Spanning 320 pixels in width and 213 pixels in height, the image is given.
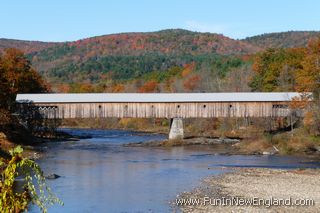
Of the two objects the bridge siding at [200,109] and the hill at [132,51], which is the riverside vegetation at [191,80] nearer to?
the hill at [132,51]

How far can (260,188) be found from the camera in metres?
21.1

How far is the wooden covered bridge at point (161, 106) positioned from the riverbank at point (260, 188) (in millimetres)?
20185

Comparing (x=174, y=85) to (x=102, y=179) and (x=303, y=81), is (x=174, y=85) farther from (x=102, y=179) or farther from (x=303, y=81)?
(x=102, y=179)

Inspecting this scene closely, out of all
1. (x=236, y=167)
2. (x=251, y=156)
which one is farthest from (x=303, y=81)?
(x=236, y=167)

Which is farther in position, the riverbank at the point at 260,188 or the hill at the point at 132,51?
the hill at the point at 132,51

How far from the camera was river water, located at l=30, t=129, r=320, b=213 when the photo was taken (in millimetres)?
17922

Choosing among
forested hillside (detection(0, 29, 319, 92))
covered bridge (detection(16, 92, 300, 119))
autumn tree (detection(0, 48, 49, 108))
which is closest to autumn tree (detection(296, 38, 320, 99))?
covered bridge (detection(16, 92, 300, 119))

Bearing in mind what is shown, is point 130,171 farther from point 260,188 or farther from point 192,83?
point 192,83

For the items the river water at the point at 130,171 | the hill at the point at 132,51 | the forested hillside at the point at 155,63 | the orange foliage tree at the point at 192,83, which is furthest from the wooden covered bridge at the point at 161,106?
the hill at the point at 132,51

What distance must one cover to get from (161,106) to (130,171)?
67.5 ft

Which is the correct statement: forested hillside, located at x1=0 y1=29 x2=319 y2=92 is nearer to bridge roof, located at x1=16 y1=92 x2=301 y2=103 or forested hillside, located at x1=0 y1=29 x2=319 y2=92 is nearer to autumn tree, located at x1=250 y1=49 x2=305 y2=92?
autumn tree, located at x1=250 y1=49 x2=305 y2=92

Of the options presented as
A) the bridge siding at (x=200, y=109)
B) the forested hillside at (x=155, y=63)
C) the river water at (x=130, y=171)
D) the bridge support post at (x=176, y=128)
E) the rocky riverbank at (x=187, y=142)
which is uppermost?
the forested hillside at (x=155, y=63)

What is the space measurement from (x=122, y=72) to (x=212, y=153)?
10242cm

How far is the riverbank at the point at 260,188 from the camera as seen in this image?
673 inches
